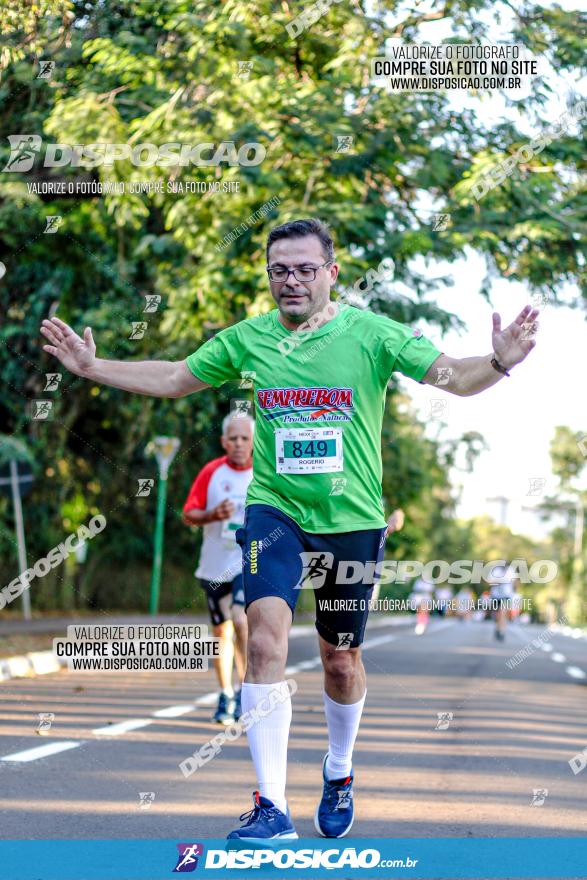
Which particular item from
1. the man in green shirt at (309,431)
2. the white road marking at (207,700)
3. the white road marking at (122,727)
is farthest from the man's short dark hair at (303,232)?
the white road marking at (207,700)

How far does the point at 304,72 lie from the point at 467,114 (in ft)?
5.61

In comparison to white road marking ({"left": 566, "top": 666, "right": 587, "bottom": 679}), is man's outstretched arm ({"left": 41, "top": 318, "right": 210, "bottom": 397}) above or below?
above

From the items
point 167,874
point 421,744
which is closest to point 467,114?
point 421,744

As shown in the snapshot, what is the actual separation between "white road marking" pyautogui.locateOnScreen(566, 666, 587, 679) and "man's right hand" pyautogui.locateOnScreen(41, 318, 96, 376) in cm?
1314

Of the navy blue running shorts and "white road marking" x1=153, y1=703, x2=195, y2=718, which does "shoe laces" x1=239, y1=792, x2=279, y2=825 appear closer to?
the navy blue running shorts

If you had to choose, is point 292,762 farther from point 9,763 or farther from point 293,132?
point 293,132

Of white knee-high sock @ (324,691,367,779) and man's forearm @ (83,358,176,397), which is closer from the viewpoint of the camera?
man's forearm @ (83,358,176,397)

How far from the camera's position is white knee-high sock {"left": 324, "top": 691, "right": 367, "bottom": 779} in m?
5.56

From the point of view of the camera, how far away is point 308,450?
17.1 feet

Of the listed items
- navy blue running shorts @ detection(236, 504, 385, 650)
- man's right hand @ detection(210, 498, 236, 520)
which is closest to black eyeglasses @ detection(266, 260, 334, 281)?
navy blue running shorts @ detection(236, 504, 385, 650)

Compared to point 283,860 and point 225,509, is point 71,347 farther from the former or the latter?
point 225,509

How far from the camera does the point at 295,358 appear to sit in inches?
208

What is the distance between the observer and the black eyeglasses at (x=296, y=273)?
5.23 m

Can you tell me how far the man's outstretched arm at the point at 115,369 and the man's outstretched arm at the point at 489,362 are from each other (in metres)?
0.89
